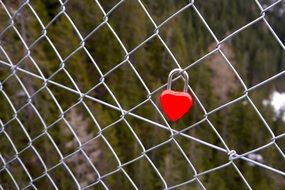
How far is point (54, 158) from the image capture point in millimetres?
1955

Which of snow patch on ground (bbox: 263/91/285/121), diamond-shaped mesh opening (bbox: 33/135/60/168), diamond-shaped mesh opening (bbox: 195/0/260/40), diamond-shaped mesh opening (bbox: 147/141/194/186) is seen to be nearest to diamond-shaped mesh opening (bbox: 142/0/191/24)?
diamond-shaped mesh opening (bbox: 195/0/260/40)

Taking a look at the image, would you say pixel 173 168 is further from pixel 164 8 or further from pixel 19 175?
pixel 164 8

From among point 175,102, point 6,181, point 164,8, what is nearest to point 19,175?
point 6,181

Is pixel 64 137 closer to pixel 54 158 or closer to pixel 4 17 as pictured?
pixel 54 158

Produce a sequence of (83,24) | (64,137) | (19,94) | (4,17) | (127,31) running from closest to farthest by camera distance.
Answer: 1. (4,17)
2. (19,94)
3. (83,24)
4. (127,31)
5. (64,137)

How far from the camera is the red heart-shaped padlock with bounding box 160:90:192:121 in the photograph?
2.16 ft

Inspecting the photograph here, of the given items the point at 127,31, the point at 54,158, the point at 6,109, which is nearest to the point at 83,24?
the point at 127,31

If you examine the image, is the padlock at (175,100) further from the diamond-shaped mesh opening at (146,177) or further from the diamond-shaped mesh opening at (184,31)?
the diamond-shaped mesh opening at (146,177)

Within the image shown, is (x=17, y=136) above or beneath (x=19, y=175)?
above

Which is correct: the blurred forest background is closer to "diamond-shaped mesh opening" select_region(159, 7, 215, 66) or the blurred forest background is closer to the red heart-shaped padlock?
"diamond-shaped mesh opening" select_region(159, 7, 215, 66)

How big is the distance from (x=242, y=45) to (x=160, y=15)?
400 inches

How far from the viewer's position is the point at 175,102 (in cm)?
66

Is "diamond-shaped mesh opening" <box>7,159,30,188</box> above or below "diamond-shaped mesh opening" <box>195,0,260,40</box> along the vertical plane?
below

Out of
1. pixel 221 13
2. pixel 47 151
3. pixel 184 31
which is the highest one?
pixel 184 31
